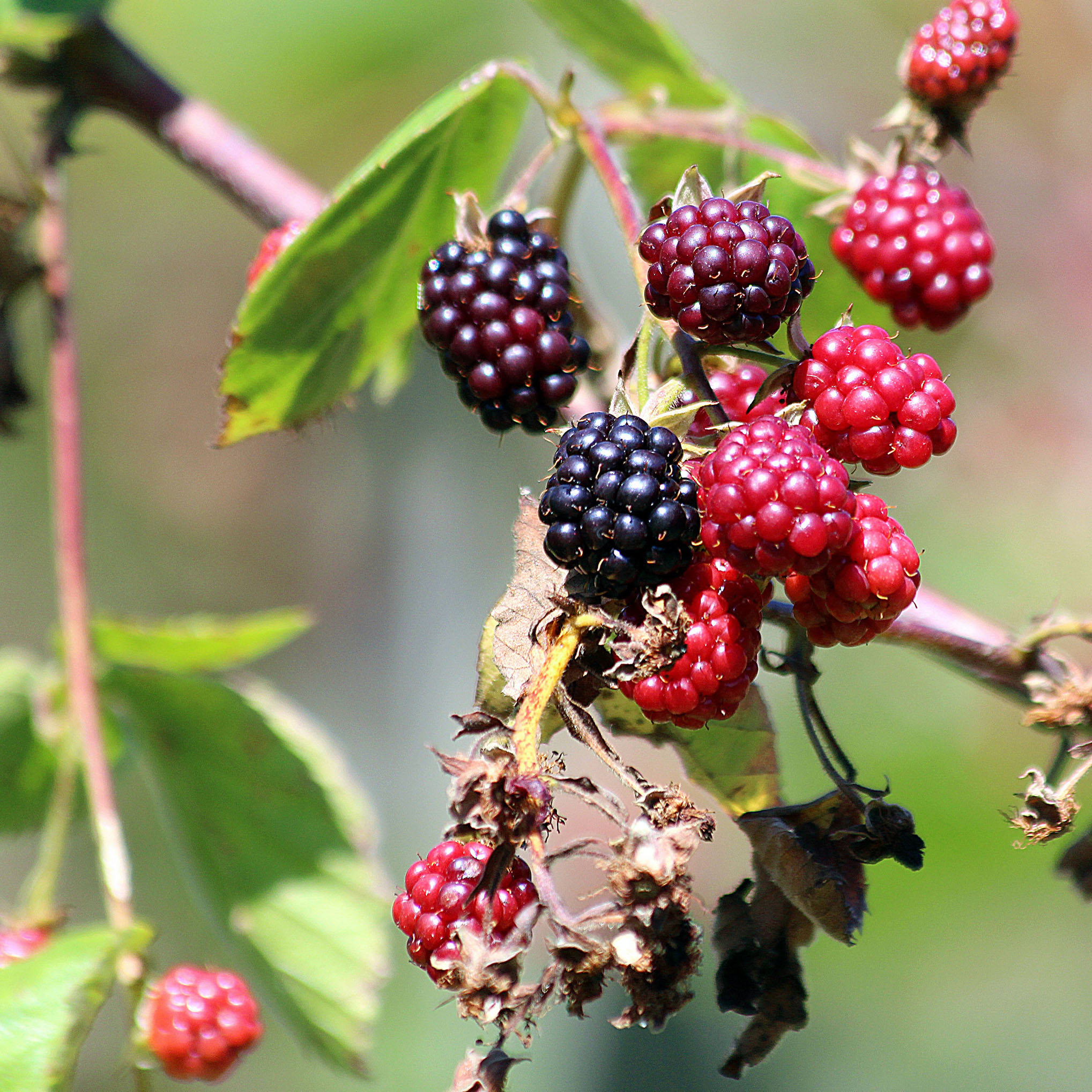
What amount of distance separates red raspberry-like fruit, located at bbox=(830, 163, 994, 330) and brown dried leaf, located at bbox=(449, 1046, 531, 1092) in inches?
37.2

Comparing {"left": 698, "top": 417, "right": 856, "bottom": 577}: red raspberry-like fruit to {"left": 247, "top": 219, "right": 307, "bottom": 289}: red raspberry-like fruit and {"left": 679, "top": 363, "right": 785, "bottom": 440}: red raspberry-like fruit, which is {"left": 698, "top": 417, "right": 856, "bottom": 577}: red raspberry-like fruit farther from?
{"left": 247, "top": 219, "right": 307, "bottom": 289}: red raspberry-like fruit

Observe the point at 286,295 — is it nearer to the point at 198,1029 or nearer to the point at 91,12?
the point at 91,12

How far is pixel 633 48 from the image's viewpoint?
1637 mm

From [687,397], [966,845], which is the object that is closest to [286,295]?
[687,397]

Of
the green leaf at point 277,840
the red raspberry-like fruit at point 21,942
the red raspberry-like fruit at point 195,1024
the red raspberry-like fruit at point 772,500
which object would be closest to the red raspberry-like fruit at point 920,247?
the red raspberry-like fruit at point 772,500

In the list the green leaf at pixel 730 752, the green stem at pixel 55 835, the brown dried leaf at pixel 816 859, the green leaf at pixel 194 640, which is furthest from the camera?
the green leaf at pixel 194 640

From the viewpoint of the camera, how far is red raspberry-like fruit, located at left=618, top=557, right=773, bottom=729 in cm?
83

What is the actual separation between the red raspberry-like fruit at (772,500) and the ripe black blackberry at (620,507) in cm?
3

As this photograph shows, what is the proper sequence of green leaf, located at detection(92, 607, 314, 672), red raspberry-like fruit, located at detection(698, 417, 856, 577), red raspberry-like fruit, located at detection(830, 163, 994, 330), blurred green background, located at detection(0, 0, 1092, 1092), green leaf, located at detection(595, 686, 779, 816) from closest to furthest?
1. red raspberry-like fruit, located at detection(698, 417, 856, 577)
2. green leaf, located at detection(595, 686, 779, 816)
3. red raspberry-like fruit, located at detection(830, 163, 994, 330)
4. green leaf, located at detection(92, 607, 314, 672)
5. blurred green background, located at detection(0, 0, 1092, 1092)

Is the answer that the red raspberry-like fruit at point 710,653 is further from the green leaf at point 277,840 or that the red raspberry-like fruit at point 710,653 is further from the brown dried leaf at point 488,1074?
the green leaf at point 277,840

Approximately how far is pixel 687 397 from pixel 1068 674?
19.6 inches

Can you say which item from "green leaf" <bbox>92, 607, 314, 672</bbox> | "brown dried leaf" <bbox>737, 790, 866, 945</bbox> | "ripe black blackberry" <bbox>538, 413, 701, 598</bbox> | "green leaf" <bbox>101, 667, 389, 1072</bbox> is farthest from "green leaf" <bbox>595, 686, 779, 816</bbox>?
"green leaf" <bbox>101, 667, 389, 1072</bbox>

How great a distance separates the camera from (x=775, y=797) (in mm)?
1015

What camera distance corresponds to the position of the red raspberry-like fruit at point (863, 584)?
822 millimetres
